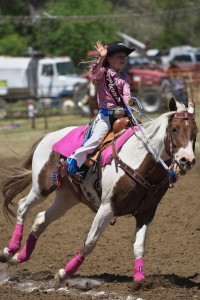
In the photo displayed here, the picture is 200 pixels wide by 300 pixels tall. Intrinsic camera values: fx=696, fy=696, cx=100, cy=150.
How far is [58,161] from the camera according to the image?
7449 mm

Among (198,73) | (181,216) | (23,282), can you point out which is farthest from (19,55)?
(23,282)

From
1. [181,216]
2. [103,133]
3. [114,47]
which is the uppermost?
[114,47]

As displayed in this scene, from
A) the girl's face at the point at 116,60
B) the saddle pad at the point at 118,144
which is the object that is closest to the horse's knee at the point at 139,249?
the saddle pad at the point at 118,144

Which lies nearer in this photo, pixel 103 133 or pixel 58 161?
pixel 103 133

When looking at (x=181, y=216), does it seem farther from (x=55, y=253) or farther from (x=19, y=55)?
(x=19, y=55)

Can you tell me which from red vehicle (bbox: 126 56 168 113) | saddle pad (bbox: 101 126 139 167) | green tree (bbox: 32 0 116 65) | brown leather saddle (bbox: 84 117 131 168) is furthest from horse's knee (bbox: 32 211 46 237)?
green tree (bbox: 32 0 116 65)

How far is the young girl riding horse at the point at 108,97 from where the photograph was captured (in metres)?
6.86

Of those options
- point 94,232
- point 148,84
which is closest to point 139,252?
point 94,232

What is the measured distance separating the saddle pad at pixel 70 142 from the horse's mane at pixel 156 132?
0.76 meters

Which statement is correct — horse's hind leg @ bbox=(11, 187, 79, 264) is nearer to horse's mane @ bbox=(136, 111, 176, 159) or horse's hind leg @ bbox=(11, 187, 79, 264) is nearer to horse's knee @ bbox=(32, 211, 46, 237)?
horse's knee @ bbox=(32, 211, 46, 237)

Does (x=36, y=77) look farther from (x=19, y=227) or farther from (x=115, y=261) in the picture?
(x=19, y=227)

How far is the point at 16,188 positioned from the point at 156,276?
2180mm

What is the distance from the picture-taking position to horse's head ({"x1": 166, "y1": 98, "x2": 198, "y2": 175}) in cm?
602

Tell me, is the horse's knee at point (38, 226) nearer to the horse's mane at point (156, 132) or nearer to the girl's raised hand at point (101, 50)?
the horse's mane at point (156, 132)
